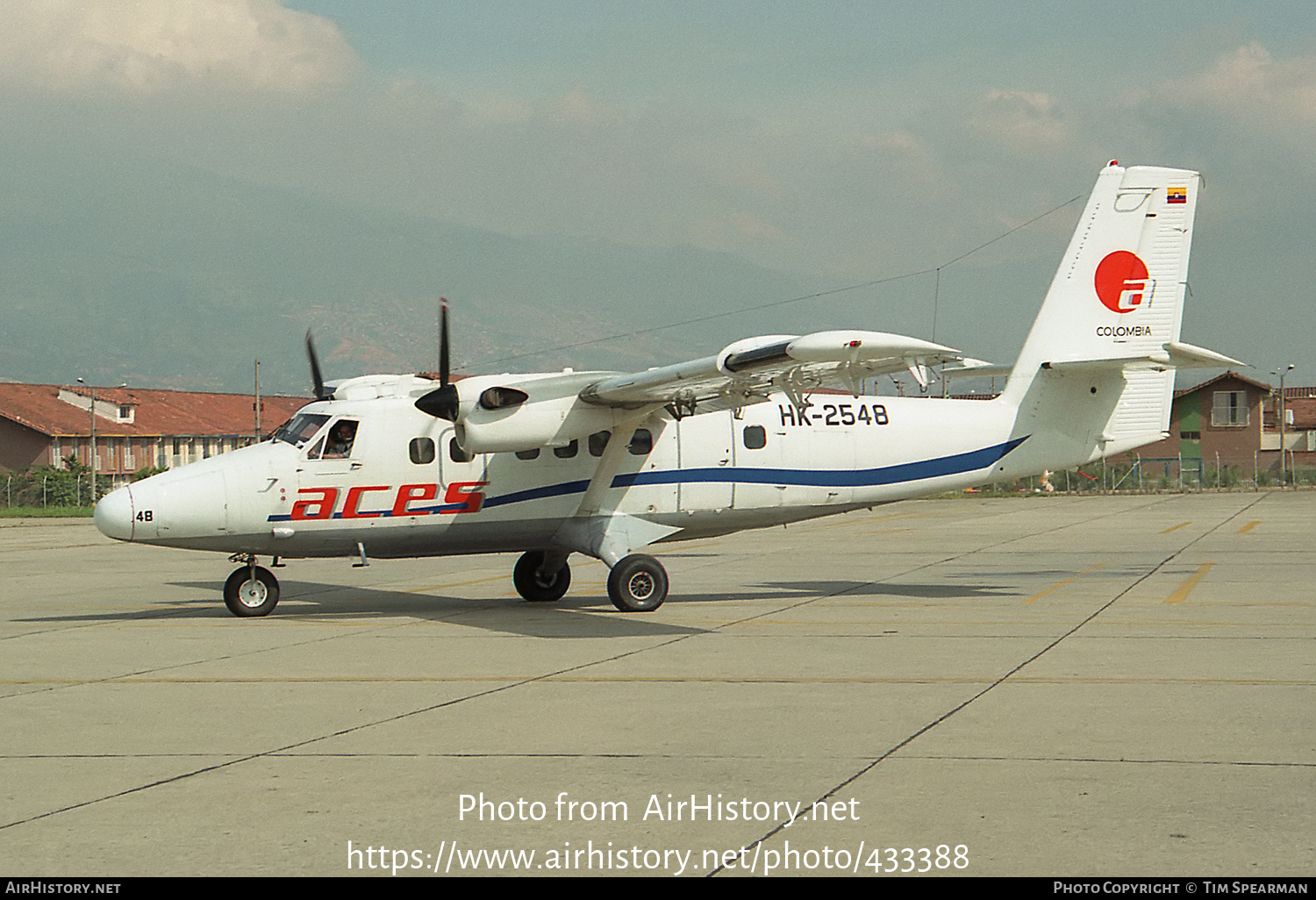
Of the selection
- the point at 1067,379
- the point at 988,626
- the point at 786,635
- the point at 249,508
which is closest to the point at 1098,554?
the point at 1067,379

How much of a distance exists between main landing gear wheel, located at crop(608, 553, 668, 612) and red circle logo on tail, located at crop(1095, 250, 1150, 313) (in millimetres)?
8386

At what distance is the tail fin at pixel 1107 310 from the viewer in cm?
2036

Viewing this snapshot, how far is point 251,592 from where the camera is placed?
18047mm

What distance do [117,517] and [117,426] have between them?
84122mm

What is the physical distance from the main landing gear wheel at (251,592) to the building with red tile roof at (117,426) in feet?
213

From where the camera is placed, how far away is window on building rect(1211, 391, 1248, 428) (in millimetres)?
86688

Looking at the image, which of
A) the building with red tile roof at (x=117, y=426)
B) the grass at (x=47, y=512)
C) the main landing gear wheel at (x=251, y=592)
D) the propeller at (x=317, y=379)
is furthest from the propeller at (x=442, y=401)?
the building with red tile roof at (x=117, y=426)

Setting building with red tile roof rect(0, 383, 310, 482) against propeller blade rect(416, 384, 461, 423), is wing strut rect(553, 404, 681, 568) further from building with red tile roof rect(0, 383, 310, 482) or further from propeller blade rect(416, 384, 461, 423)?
building with red tile roof rect(0, 383, 310, 482)

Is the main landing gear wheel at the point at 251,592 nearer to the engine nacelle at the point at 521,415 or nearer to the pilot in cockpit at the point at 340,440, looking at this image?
the pilot in cockpit at the point at 340,440

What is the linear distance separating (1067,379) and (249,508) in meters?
12.3

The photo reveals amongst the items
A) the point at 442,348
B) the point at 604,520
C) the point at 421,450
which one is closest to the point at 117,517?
the point at 421,450

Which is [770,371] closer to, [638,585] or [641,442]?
[641,442]

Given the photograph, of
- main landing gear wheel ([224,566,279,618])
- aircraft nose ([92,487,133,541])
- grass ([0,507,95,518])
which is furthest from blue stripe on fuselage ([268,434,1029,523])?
grass ([0,507,95,518])
